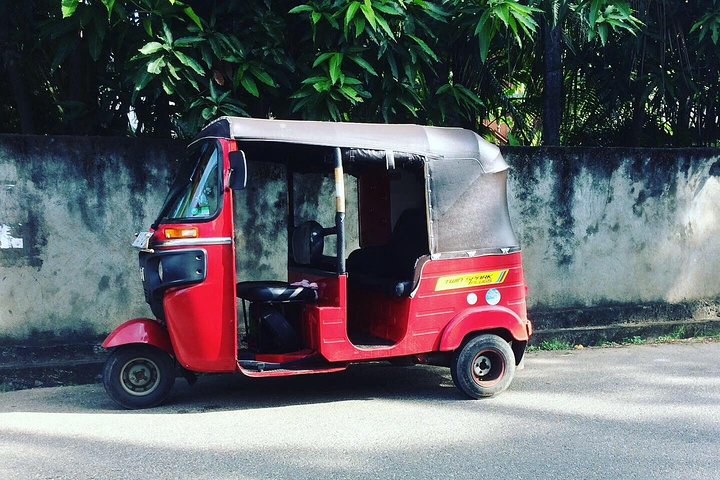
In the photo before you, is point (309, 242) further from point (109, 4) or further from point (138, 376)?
point (109, 4)

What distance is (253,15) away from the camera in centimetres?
669

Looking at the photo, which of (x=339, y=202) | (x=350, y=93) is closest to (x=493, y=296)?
(x=339, y=202)

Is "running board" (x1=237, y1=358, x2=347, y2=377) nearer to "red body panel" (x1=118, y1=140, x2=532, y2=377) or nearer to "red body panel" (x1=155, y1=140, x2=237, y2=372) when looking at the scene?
"red body panel" (x1=118, y1=140, x2=532, y2=377)

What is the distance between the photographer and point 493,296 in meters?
5.84

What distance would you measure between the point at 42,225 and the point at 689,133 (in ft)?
24.9

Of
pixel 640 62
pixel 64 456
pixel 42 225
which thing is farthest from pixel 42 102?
pixel 640 62

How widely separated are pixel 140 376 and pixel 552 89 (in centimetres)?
576

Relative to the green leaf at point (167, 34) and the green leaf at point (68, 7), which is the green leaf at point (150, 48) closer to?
the green leaf at point (167, 34)

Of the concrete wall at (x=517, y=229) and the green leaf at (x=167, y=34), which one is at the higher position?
the green leaf at (x=167, y=34)

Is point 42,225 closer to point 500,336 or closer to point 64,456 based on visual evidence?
point 64,456

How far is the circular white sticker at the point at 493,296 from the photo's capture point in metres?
5.83

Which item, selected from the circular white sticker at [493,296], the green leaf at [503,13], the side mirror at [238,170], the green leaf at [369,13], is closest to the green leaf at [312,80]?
the green leaf at [369,13]

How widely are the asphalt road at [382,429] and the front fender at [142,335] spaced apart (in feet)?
1.65

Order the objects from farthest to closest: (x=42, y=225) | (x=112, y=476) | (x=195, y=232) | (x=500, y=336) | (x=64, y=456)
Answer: (x=42, y=225), (x=500, y=336), (x=195, y=232), (x=64, y=456), (x=112, y=476)
